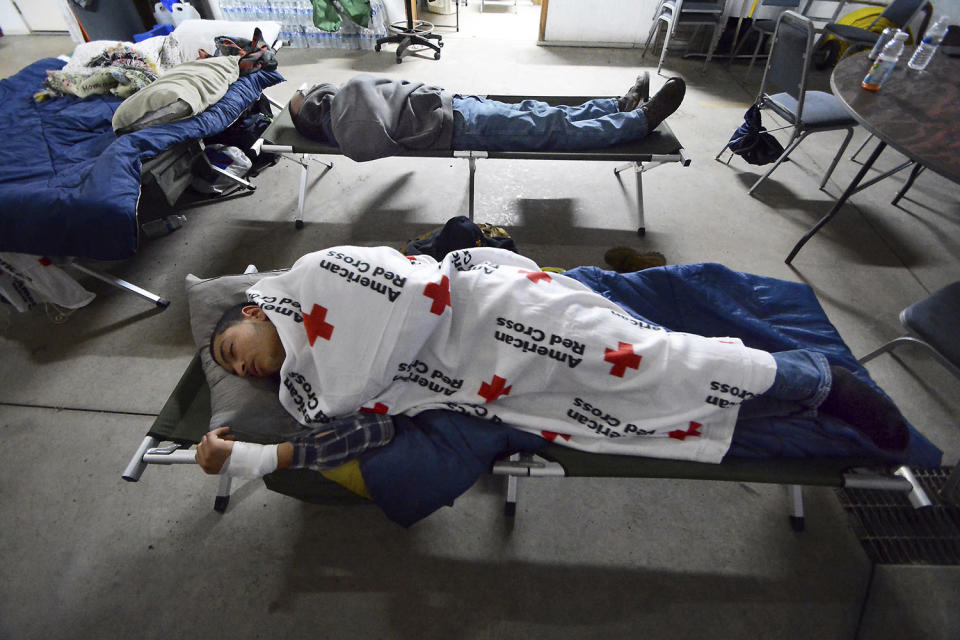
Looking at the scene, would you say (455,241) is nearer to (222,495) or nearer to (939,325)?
(222,495)

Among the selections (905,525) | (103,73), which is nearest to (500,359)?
(905,525)

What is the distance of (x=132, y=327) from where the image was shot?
175 cm

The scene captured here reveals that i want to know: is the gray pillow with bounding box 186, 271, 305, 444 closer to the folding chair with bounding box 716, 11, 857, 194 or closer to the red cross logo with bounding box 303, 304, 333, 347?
the red cross logo with bounding box 303, 304, 333, 347

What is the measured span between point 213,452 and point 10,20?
20.7ft

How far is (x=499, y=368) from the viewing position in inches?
41.4

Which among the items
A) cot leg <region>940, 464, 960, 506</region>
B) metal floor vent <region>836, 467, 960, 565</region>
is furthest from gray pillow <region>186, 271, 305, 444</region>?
cot leg <region>940, 464, 960, 506</region>

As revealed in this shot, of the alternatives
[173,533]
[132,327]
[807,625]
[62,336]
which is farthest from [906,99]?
[62,336]

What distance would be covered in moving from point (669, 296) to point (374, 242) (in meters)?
1.38

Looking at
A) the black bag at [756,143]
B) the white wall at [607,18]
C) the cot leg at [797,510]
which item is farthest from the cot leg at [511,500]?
the white wall at [607,18]

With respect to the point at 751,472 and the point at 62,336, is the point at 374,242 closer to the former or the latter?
the point at 62,336

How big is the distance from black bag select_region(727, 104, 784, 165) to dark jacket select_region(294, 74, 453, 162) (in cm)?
169

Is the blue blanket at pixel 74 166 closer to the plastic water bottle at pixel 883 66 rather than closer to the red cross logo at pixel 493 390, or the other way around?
the red cross logo at pixel 493 390

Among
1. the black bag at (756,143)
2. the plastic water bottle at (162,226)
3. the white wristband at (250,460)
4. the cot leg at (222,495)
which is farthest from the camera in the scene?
the black bag at (756,143)

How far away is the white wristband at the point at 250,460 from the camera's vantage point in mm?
920
